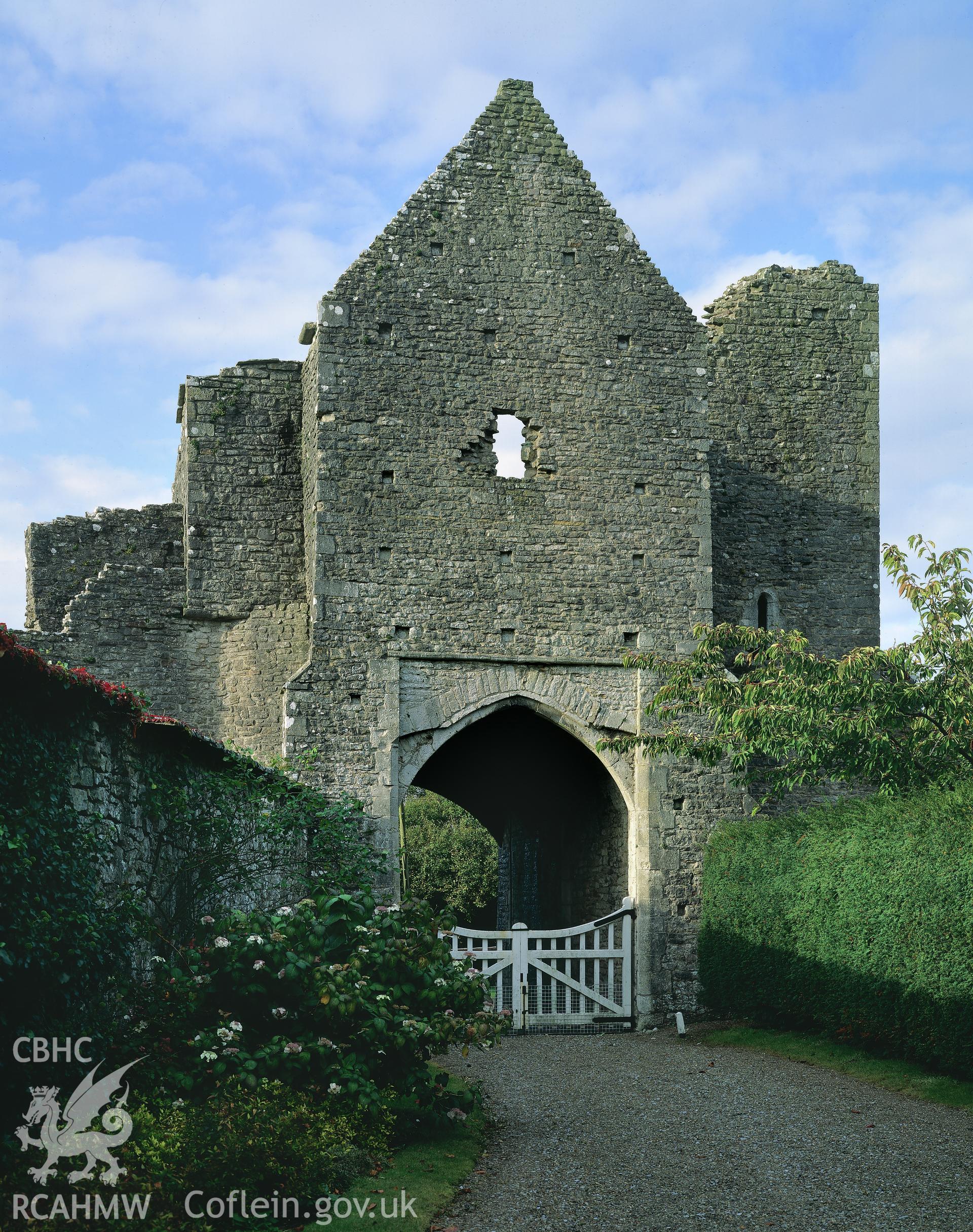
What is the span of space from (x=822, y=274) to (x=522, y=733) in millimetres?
7449

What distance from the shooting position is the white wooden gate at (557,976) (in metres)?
14.1

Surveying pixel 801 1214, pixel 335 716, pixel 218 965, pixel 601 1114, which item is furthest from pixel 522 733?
pixel 801 1214

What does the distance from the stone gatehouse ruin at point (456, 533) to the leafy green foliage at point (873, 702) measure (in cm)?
214

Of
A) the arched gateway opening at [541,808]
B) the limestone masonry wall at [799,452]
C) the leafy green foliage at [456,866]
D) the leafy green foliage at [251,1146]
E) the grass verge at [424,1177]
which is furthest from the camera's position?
the leafy green foliage at [456,866]

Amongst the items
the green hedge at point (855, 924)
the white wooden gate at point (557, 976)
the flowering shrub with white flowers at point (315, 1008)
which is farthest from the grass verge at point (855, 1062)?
the flowering shrub with white flowers at point (315, 1008)

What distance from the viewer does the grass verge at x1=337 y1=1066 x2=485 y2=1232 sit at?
6230mm

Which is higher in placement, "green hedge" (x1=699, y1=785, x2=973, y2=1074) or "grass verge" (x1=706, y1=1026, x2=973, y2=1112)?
"green hedge" (x1=699, y1=785, x2=973, y2=1074)

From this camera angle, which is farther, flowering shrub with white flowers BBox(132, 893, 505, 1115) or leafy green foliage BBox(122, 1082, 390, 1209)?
flowering shrub with white flowers BBox(132, 893, 505, 1115)

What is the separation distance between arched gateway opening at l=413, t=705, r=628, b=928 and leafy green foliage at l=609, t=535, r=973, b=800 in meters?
2.78

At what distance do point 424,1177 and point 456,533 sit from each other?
8818 millimetres

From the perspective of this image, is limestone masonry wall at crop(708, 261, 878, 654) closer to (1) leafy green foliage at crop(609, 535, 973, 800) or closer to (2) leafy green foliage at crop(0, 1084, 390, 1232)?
(1) leafy green foliage at crop(609, 535, 973, 800)

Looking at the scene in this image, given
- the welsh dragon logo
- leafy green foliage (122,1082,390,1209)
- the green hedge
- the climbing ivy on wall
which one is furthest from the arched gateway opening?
the welsh dragon logo

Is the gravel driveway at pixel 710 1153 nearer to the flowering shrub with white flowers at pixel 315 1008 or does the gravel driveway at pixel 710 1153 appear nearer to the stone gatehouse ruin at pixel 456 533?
the flowering shrub with white flowers at pixel 315 1008

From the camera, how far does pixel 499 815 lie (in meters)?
22.7
